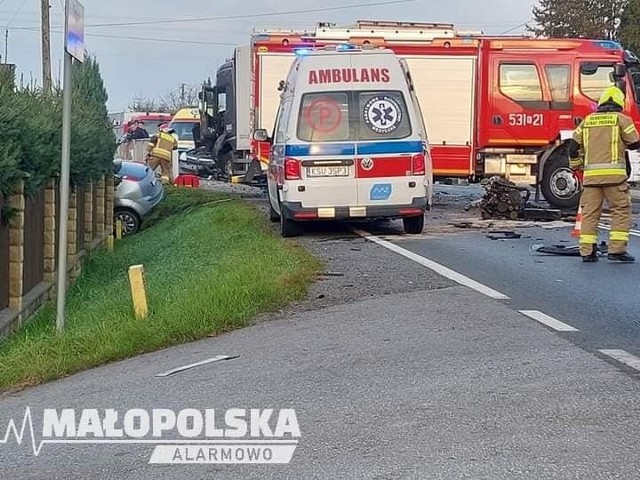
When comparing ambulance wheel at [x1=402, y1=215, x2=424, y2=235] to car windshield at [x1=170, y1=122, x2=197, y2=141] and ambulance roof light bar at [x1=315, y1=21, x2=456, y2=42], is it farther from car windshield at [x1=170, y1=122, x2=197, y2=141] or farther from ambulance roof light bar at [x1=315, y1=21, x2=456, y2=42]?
car windshield at [x1=170, y1=122, x2=197, y2=141]

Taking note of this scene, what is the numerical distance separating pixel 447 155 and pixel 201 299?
1264cm

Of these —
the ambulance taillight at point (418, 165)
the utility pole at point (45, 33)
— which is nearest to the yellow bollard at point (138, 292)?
the ambulance taillight at point (418, 165)

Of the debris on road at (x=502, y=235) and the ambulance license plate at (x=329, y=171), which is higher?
the ambulance license plate at (x=329, y=171)

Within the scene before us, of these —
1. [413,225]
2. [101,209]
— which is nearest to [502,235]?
[413,225]

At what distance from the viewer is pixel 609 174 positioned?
11375mm

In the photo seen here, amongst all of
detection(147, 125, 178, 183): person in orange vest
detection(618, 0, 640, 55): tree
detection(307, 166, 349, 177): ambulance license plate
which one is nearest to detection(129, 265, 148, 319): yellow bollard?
detection(307, 166, 349, 177): ambulance license plate

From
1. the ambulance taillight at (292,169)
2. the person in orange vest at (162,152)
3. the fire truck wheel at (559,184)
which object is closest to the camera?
the ambulance taillight at (292,169)

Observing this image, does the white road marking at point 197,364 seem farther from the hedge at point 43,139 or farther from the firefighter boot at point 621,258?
the firefighter boot at point 621,258

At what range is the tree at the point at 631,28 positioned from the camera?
156ft

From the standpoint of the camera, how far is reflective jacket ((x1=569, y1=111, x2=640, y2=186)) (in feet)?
37.1

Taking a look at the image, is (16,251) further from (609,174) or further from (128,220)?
(128,220)

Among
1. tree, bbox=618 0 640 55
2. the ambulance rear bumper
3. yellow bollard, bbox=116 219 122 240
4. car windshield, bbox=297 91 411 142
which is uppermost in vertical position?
tree, bbox=618 0 640 55

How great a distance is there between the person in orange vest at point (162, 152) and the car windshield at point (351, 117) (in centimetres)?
1294

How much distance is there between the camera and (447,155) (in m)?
20.4
